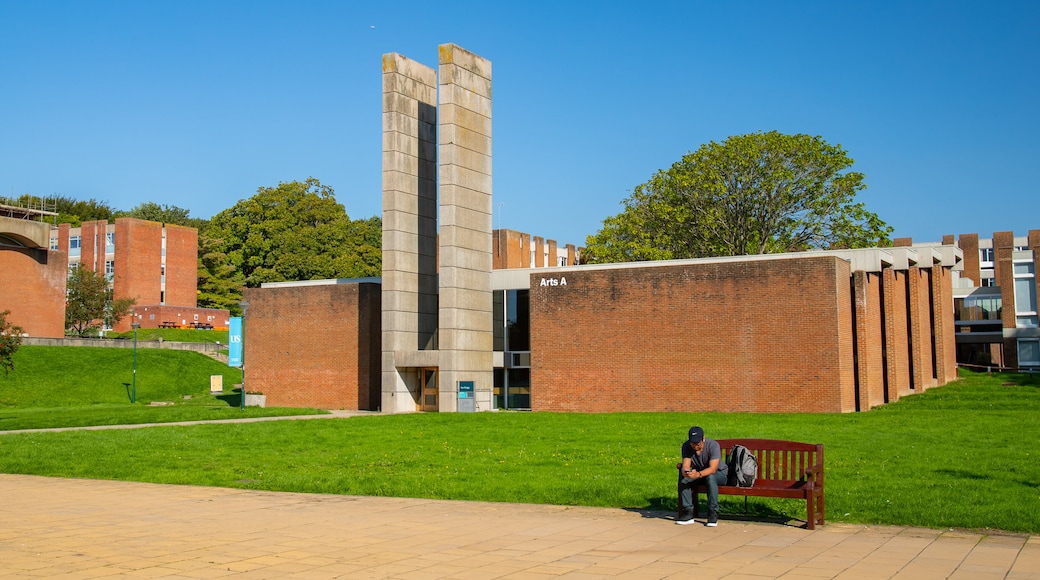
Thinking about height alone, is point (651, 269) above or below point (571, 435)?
above

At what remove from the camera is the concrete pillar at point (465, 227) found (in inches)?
1654

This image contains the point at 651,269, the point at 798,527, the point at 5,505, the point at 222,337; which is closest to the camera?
the point at 798,527

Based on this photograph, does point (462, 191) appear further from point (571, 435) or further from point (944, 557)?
point (944, 557)

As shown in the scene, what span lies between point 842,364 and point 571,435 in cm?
1499

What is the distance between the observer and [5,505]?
14.1 m

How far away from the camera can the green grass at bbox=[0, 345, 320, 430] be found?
5265cm

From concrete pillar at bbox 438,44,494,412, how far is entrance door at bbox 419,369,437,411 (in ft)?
6.11

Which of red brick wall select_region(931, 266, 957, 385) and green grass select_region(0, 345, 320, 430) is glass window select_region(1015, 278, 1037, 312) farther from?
green grass select_region(0, 345, 320, 430)

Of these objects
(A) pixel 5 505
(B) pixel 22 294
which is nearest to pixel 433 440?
(A) pixel 5 505

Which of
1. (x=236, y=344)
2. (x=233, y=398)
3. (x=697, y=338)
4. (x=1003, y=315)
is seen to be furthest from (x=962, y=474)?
(x=1003, y=315)

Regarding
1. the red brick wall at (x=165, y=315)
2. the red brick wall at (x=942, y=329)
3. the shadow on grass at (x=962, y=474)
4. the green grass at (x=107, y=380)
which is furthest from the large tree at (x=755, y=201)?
the red brick wall at (x=165, y=315)

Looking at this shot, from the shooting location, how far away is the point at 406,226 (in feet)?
143

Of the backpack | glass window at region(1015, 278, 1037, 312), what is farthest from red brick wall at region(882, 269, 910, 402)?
glass window at region(1015, 278, 1037, 312)

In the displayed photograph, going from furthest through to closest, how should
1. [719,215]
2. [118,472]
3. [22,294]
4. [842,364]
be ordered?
[22,294] → [719,215] → [842,364] → [118,472]
